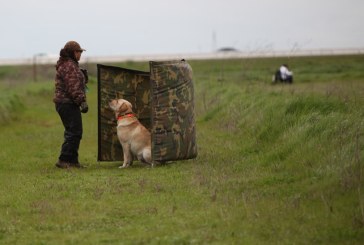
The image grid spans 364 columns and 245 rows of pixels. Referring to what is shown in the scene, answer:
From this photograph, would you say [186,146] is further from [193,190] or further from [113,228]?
[113,228]

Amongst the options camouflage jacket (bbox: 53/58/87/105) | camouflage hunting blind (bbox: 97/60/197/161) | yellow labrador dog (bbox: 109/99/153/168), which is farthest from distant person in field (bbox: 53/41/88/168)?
yellow labrador dog (bbox: 109/99/153/168)

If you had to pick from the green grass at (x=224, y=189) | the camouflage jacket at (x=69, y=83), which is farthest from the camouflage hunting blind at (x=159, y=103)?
the camouflage jacket at (x=69, y=83)

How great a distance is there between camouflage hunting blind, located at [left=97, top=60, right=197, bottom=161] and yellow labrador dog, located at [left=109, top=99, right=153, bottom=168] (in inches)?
14.6

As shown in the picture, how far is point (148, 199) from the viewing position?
9422 mm

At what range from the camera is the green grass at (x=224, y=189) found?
762cm

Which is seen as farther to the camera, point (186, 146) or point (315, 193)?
point (186, 146)

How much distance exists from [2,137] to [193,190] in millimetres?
9586

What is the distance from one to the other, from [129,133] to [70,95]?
1195 mm

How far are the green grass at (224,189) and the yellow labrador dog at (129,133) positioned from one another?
0.31 metres

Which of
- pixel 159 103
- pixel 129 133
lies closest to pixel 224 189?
Result: pixel 159 103

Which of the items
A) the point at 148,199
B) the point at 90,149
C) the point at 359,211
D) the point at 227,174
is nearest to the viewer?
the point at 359,211

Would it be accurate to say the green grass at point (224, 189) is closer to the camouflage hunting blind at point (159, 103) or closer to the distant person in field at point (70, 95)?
the camouflage hunting blind at point (159, 103)

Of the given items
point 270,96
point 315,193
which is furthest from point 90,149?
point 315,193

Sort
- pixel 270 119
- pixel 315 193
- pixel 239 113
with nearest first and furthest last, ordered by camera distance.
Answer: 1. pixel 315 193
2. pixel 270 119
3. pixel 239 113
